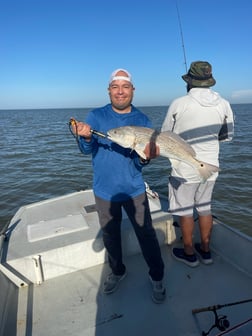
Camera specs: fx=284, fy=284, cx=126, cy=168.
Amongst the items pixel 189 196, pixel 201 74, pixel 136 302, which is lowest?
pixel 136 302

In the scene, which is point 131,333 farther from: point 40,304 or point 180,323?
point 40,304

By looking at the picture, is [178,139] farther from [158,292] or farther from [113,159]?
[158,292]

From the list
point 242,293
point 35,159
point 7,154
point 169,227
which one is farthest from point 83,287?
point 7,154

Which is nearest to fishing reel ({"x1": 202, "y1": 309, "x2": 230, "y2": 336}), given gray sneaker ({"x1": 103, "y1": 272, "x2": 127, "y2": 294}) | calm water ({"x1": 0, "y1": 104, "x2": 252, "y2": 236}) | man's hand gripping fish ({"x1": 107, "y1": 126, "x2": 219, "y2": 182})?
gray sneaker ({"x1": 103, "y1": 272, "x2": 127, "y2": 294})

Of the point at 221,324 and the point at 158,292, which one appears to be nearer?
the point at 221,324

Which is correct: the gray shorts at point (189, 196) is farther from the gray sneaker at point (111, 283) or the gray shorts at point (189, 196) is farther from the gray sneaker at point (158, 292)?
the gray sneaker at point (111, 283)

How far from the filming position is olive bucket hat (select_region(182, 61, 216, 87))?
337 cm

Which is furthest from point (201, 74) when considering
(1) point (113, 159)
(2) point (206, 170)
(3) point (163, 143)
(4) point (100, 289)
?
(4) point (100, 289)

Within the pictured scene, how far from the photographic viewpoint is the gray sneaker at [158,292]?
3385 mm

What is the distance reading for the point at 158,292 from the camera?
11.2ft

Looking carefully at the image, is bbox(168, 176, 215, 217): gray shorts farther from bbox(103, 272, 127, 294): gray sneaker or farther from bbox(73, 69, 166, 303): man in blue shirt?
bbox(103, 272, 127, 294): gray sneaker

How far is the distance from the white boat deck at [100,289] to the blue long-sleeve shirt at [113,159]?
107cm

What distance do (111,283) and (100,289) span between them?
0.19m

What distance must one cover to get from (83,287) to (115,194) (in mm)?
1395
